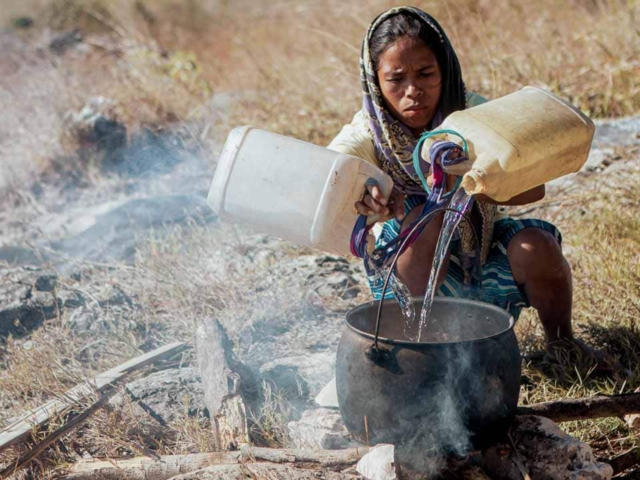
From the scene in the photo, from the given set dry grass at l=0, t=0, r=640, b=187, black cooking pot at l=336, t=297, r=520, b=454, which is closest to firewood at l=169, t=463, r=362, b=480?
black cooking pot at l=336, t=297, r=520, b=454

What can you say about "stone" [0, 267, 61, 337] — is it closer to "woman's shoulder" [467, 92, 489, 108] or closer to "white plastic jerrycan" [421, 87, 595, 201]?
"woman's shoulder" [467, 92, 489, 108]

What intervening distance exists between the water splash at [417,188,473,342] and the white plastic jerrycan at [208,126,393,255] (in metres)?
0.22

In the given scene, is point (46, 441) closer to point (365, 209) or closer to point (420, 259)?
point (365, 209)

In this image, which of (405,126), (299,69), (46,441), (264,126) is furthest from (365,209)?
(299,69)

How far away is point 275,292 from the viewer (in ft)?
11.8

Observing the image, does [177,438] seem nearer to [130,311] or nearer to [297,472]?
[297,472]

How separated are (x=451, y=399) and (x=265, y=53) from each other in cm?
630

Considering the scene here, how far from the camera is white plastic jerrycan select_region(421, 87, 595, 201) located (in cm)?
195

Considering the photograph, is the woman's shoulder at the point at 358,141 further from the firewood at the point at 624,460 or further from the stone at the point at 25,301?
the stone at the point at 25,301

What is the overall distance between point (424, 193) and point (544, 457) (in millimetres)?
1119

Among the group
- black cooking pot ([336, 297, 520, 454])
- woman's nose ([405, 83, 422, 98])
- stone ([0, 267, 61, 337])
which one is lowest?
stone ([0, 267, 61, 337])

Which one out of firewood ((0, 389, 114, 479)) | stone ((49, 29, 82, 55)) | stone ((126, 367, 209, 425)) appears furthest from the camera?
stone ((49, 29, 82, 55))

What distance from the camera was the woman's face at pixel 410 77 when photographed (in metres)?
2.43

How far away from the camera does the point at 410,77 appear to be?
246 cm
